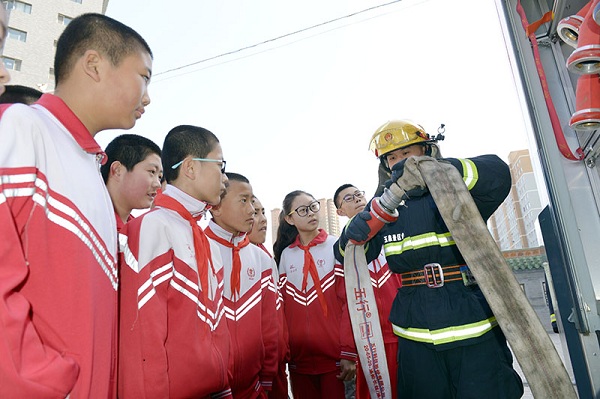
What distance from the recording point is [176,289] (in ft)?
7.04

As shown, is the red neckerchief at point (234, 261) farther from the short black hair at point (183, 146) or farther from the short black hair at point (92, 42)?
the short black hair at point (92, 42)

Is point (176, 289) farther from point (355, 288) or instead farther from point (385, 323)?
point (385, 323)

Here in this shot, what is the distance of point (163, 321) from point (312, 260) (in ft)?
9.68

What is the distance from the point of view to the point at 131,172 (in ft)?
9.93

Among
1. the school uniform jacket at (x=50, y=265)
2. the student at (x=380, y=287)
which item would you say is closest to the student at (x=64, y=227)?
the school uniform jacket at (x=50, y=265)

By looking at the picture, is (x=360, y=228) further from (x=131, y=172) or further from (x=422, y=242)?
(x=131, y=172)

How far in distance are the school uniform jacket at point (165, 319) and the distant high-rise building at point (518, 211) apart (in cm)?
3834

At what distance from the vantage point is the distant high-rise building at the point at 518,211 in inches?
1465

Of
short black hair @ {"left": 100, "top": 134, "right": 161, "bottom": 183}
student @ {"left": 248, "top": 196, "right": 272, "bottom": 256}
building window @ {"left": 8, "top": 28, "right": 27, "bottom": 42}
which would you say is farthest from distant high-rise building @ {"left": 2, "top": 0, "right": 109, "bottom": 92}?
short black hair @ {"left": 100, "top": 134, "right": 161, "bottom": 183}

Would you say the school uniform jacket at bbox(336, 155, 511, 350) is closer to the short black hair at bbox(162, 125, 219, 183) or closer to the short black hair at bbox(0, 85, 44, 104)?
the short black hair at bbox(162, 125, 219, 183)

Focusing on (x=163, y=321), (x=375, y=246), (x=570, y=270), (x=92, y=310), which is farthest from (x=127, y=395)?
(x=570, y=270)

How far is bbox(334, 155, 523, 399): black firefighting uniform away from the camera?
2.18m

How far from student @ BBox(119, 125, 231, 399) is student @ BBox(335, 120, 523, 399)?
37.6 inches

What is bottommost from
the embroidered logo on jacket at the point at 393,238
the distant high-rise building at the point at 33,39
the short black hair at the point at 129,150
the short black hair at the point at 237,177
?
the embroidered logo on jacket at the point at 393,238
